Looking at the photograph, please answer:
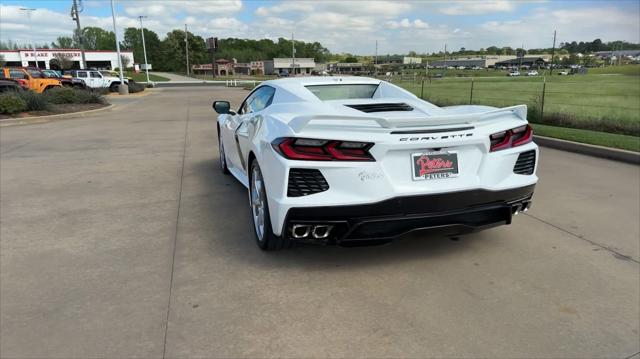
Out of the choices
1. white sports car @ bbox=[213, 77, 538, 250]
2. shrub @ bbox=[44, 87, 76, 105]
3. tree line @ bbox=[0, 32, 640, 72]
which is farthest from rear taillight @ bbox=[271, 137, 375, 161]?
tree line @ bbox=[0, 32, 640, 72]

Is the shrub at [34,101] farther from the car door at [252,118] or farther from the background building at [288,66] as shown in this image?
the background building at [288,66]

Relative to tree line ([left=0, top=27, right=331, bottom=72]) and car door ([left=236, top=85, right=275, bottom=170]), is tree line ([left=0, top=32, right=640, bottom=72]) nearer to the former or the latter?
tree line ([left=0, top=27, right=331, bottom=72])

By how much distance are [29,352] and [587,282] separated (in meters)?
3.65

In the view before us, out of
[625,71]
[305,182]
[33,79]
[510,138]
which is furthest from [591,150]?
[625,71]

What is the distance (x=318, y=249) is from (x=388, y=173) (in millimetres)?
1158

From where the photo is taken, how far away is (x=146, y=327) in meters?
2.87

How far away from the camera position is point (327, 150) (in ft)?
10.3

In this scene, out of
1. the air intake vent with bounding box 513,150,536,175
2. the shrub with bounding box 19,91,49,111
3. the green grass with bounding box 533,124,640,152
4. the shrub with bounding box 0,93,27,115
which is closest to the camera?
the air intake vent with bounding box 513,150,536,175

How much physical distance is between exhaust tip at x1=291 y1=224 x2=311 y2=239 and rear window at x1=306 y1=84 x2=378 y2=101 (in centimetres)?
197

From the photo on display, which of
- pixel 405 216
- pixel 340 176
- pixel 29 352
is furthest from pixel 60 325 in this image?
pixel 405 216

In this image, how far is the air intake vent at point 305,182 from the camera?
3.15 m

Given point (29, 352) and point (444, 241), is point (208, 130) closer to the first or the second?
point (444, 241)

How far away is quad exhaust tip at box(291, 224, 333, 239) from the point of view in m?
3.25

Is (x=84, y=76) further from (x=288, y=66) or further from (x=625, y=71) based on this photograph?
(x=288, y=66)
